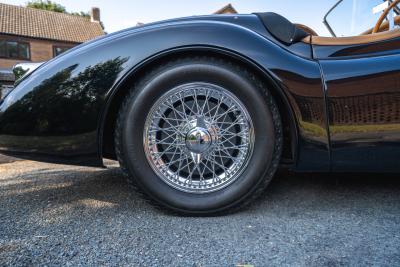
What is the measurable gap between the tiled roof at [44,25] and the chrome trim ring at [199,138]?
996 inches

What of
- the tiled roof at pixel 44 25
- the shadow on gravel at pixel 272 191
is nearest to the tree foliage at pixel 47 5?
the tiled roof at pixel 44 25

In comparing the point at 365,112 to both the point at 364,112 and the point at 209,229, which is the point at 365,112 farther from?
the point at 209,229

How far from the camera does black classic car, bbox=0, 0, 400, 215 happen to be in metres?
1.60

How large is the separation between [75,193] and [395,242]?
5.79 ft

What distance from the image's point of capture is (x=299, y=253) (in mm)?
1251

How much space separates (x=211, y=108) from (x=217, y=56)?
0.90 ft

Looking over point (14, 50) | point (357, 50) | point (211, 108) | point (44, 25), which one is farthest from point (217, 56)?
point (44, 25)

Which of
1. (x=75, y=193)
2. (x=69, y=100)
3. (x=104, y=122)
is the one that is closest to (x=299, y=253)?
(x=104, y=122)

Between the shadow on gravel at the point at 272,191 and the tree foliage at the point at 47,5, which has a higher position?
the tree foliage at the point at 47,5

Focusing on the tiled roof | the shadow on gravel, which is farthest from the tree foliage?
the shadow on gravel

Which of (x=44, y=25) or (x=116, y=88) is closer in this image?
(x=116, y=88)

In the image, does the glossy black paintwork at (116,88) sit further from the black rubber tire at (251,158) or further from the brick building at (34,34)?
the brick building at (34,34)

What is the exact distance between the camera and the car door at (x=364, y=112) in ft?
5.19

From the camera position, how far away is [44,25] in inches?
1019
